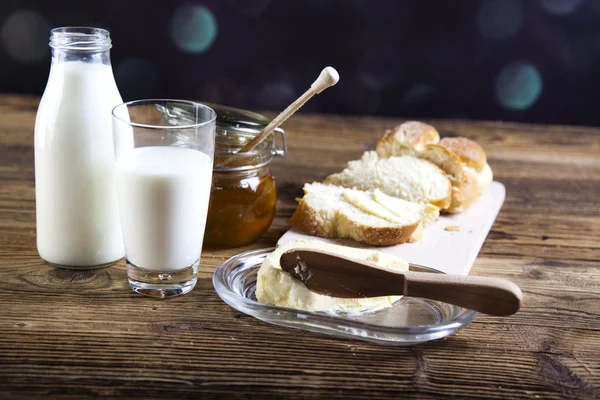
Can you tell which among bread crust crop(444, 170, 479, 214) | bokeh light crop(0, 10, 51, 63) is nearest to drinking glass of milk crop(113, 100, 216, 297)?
bread crust crop(444, 170, 479, 214)

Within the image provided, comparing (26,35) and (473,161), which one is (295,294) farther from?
(26,35)

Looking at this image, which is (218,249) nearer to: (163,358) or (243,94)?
(163,358)

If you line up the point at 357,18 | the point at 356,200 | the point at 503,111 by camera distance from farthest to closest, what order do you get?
the point at 503,111
the point at 357,18
the point at 356,200

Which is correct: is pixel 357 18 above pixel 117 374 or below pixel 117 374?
above

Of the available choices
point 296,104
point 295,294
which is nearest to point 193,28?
point 296,104

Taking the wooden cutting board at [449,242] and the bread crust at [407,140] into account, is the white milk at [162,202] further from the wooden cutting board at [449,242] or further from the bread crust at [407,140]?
the bread crust at [407,140]

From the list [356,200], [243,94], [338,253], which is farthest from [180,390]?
[243,94]
